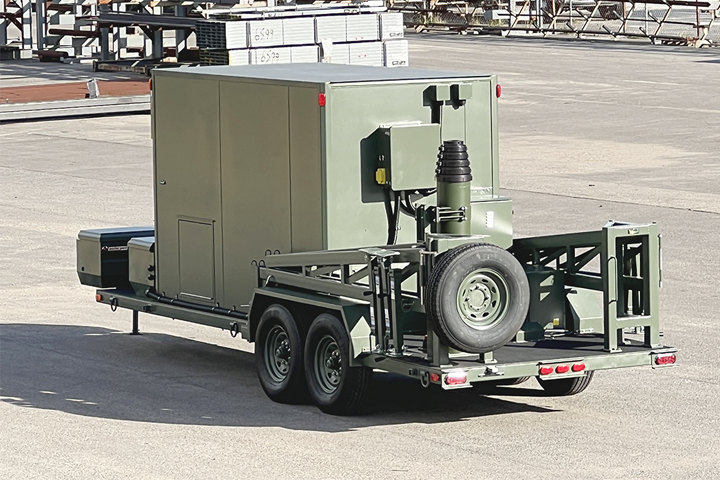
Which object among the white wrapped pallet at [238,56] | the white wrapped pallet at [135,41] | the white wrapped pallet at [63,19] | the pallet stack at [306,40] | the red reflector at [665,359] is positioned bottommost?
the red reflector at [665,359]

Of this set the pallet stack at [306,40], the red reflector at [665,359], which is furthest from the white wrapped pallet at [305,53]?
the red reflector at [665,359]

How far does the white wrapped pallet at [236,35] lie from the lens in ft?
104

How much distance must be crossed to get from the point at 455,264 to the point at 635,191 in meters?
12.5

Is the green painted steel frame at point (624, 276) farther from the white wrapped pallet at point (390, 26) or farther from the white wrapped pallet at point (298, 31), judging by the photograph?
the white wrapped pallet at point (390, 26)

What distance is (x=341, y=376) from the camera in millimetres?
9359

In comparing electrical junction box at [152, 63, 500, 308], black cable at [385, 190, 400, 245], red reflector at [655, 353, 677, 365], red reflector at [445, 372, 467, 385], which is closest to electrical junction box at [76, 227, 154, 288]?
electrical junction box at [152, 63, 500, 308]

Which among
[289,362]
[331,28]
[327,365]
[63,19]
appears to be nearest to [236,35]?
[331,28]

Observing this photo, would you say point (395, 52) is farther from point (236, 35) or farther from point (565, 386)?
point (565, 386)

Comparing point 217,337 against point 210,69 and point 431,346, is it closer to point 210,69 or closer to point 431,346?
point 210,69

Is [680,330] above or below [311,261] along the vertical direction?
below

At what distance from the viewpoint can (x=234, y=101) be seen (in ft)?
34.3

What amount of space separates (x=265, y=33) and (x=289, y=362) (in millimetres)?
23051

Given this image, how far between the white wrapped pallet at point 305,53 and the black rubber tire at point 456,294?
77.8 ft

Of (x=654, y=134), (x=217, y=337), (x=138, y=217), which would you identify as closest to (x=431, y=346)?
(x=217, y=337)
